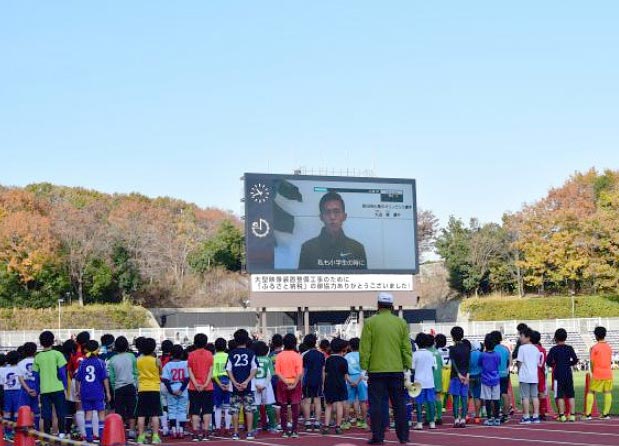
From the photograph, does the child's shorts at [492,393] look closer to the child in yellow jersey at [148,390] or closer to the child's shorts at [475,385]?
the child's shorts at [475,385]

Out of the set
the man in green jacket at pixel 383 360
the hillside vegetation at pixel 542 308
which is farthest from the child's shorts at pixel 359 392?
the hillside vegetation at pixel 542 308

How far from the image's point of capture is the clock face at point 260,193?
4525cm

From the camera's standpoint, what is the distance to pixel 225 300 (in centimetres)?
6738

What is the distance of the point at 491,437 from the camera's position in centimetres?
1353

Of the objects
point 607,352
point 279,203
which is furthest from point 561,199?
point 607,352

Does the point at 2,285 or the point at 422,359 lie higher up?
the point at 2,285

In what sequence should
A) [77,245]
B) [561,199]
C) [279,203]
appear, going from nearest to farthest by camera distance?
[279,203] < [77,245] < [561,199]

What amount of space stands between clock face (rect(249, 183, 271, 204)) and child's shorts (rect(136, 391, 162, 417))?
1207 inches

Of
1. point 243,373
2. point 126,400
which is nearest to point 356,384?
point 243,373

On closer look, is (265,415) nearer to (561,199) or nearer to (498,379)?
(498,379)

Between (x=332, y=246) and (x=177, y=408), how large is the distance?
30.7 metres

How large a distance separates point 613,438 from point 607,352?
3.88 m

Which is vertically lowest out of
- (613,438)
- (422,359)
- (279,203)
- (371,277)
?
(613,438)

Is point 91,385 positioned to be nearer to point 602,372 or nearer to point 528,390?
point 528,390
